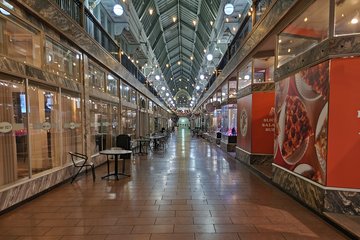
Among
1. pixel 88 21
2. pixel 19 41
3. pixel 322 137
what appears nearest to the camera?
pixel 322 137

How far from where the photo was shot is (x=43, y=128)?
5.06m

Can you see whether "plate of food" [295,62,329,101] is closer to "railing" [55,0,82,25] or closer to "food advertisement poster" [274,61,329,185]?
"food advertisement poster" [274,61,329,185]

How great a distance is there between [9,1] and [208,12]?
12.4m

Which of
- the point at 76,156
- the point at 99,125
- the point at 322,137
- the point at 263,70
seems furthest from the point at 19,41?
the point at 263,70

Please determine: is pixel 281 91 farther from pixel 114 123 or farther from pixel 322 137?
pixel 114 123

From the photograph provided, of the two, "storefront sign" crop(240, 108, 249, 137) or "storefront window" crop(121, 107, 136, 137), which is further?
"storefront window" crop(121, 107, 136, 137)

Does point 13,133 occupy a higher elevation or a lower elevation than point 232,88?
lower

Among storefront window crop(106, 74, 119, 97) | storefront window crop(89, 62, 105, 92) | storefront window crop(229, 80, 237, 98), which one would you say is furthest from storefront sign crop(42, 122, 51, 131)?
storefront window crop(229, 80, 237, 98)

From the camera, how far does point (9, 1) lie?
383 cm

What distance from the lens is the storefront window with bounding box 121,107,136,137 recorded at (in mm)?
11312

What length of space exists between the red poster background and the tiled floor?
786 mm

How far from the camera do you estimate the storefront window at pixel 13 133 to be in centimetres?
386

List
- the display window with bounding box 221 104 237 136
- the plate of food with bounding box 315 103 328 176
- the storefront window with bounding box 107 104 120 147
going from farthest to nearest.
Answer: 1. the display window with bounding box 221 104 237 136
2. the storefront window with bounding box 107 104 120 147
3. the plate of food with bounding box 315 103 328 176

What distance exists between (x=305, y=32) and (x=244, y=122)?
405cm
